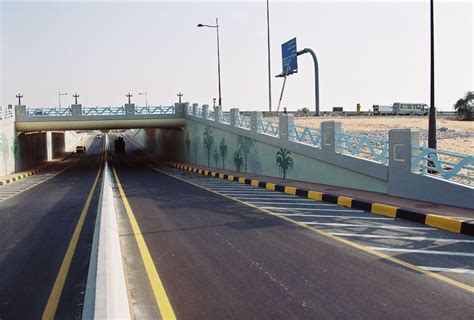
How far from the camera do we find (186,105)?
41.0 meters

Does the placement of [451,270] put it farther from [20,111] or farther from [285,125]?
[20,111]

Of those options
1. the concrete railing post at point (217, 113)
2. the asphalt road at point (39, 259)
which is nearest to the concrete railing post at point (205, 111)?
the concrete railing post at point (217, 113)

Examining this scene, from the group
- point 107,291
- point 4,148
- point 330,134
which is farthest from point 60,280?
point 4,148

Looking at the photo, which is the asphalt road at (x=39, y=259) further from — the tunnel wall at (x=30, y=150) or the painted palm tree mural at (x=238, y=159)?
the tunnel wall at (x=30, y=150)

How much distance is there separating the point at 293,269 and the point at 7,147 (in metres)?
34.8

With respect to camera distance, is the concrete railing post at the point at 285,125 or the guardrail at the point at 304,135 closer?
the guardrail at the point at 304,135

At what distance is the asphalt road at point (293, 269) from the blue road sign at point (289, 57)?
1953 cm

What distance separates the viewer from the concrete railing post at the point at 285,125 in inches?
800

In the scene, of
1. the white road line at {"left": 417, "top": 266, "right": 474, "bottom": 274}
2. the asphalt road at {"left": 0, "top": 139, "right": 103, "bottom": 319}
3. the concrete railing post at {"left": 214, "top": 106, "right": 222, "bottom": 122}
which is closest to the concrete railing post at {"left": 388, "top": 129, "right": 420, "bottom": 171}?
the white road line at {"left": 417, "top": 266, "right": 474, "bottom": 274}

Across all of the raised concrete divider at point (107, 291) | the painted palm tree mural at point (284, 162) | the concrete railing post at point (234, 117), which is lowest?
the raised concrete divider at point (107, 291)

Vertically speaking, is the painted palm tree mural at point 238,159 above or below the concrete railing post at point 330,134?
below

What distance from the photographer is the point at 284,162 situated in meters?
20.9

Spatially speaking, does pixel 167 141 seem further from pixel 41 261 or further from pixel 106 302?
pixel 106 302

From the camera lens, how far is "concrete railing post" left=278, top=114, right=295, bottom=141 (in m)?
20.3
